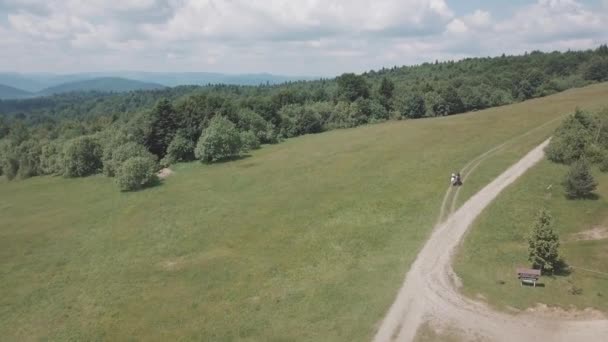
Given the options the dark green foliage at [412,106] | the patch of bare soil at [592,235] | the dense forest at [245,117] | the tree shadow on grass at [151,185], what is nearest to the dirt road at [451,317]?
the patch of bare soil at [592,235]

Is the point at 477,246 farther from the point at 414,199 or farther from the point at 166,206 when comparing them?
the point at 166,206

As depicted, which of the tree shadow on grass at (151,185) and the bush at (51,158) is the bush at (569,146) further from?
the bush at (51,158)

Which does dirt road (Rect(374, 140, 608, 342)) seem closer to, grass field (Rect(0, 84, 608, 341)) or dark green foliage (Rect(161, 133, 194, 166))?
grass field (Rect(0, 84, 608, 341))

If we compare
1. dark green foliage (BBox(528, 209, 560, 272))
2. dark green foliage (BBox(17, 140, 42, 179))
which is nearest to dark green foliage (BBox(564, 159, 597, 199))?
dark green foliage (BBox(528, 209, 560, 272))

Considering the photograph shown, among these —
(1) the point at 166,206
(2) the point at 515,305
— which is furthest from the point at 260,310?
(1) the point at 166,206

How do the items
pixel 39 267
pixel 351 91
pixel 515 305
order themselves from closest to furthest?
pixel 515 305 → pixel 39 267 → pixel 351 91
